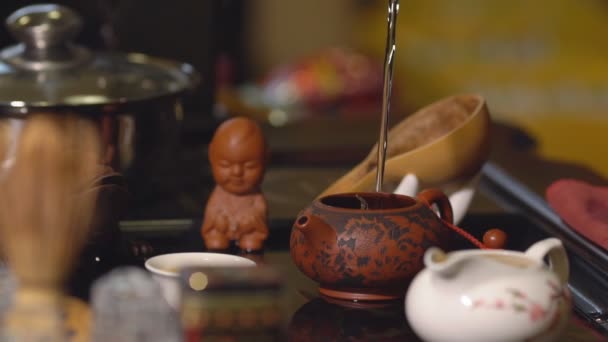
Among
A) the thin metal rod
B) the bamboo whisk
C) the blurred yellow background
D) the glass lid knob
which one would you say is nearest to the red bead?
the thin metal rod

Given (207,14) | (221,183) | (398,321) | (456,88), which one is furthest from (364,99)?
(398,321)

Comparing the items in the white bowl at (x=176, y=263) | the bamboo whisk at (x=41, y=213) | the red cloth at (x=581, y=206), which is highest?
the bamboo whisk at (x=41, y=213)

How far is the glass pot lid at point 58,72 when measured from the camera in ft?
3.54

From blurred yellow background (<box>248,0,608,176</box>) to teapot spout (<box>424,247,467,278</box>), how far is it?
7.78 feet

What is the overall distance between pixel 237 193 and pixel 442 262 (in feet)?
1.13

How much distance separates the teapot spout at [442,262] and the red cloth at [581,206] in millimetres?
331

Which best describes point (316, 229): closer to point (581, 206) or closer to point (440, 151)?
point (440, 151)

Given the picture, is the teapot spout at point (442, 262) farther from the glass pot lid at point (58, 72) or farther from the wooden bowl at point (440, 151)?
the glass pot lid at point (58, 72)

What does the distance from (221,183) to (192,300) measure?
355 mm

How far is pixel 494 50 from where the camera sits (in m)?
3.96

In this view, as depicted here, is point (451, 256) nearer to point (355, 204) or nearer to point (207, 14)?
point (355, 204)

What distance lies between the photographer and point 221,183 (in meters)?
1.00

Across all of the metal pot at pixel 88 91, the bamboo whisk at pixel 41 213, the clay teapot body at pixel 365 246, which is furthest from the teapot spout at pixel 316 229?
the metal pot at pixel 88 91

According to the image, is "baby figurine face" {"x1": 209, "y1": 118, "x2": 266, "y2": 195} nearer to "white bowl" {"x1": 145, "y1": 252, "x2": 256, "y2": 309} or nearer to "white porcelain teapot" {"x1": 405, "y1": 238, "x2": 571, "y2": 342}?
"white bowl" {"x1": 145, "y1": 252, "x2": 256, "y2": 309}
